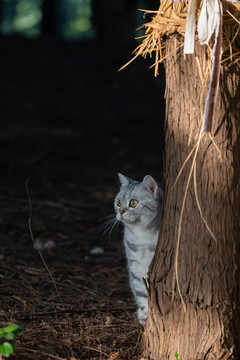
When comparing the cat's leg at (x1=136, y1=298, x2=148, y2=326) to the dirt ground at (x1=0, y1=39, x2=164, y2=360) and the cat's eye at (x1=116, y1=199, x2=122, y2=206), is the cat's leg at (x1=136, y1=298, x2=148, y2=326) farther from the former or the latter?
the cat's eye at (x1=116, y1=199, x2=122, y2=206)

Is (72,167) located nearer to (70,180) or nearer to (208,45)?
(70,180)

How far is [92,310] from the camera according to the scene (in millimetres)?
3418

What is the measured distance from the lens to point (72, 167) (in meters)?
Result: 7.62

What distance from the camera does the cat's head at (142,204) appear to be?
3455 mm

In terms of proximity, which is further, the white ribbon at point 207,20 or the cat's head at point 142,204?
the cat's head at point 142,204

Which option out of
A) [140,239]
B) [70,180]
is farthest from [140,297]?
[70,180]

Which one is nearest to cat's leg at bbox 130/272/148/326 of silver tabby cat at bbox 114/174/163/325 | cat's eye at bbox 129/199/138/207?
silver tabby cat at bbox 114/174/163/325

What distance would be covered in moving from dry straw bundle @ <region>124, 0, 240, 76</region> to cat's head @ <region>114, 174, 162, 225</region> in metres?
1.03

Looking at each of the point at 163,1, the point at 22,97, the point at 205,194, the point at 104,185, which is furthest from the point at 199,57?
the point at 22,97

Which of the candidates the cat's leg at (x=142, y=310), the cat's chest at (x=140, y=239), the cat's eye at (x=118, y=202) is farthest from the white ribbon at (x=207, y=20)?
the cat's leg at (x=142, y=310)

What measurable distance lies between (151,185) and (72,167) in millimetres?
4221

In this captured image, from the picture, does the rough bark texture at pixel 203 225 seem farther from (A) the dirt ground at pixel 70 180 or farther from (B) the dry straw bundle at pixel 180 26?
(A) the dirt ground at pixel 70 180

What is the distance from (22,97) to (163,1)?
8683 mm

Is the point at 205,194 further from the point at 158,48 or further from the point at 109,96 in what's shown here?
the point at 109,96
